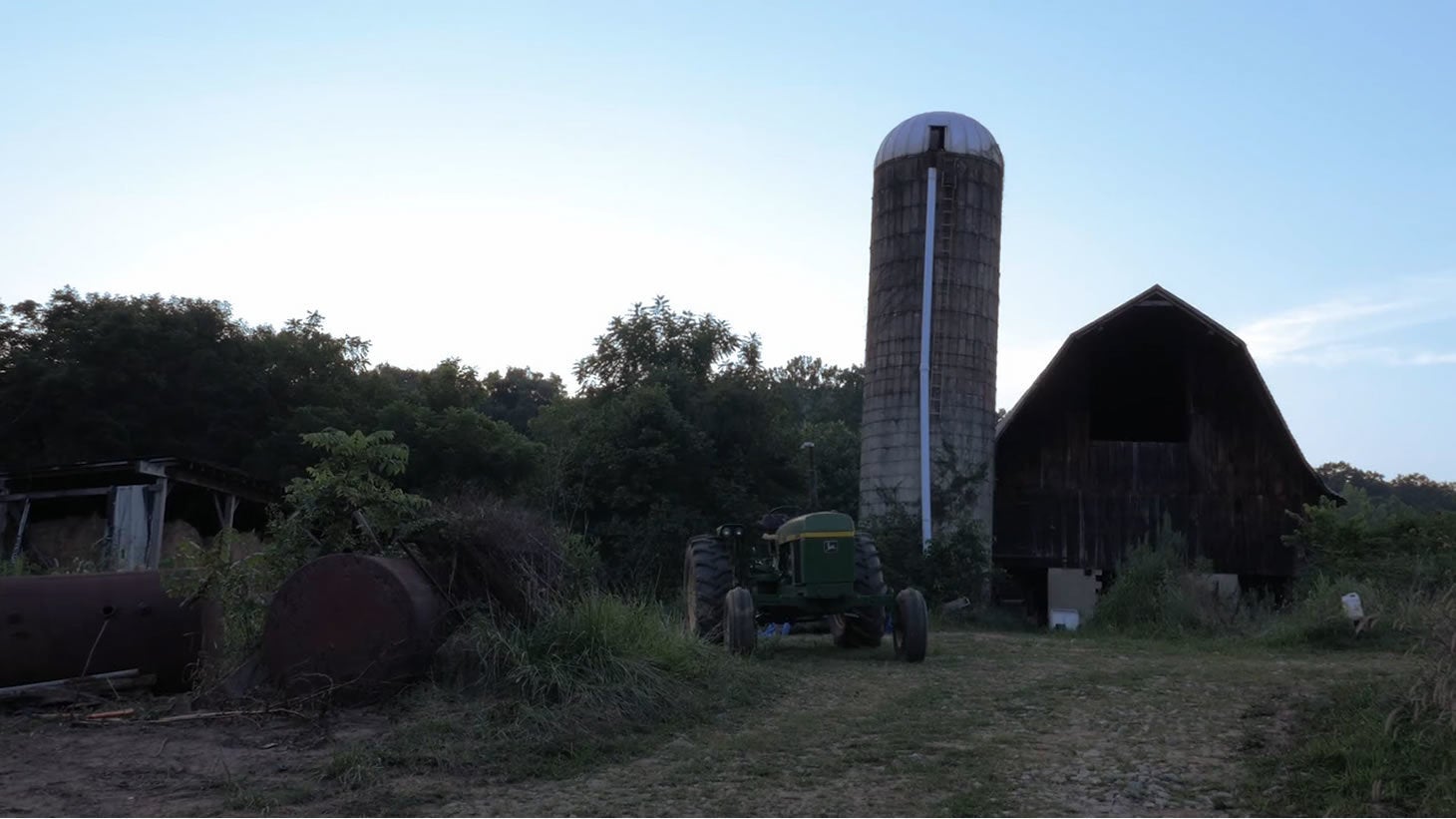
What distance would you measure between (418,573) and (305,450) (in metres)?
22.3

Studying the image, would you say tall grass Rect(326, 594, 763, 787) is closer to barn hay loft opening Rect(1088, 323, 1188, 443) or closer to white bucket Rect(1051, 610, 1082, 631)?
white bucket Rect(1051, 610, 1082, 631)

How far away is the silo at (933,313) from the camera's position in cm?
2188

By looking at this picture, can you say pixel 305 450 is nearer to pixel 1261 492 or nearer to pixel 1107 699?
pixel 1261 492

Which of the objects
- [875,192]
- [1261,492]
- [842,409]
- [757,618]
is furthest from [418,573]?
[842,409]

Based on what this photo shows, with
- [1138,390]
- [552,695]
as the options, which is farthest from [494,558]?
[1138,390]

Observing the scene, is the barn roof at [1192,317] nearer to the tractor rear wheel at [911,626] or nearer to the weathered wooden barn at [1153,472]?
the weathered wooden barn at [1153,472]

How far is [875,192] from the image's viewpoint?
75.5 feet

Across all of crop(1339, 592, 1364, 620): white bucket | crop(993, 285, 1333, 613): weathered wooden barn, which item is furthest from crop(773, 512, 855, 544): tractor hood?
crop(993, 285, 1333, 613): weathered wooden barn

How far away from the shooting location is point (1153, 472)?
22812mm

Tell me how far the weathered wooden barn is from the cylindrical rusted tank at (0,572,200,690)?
1673cm

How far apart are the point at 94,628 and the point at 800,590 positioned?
20.5ft

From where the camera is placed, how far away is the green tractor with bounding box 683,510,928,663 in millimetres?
11523

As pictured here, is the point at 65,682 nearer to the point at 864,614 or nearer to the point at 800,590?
the point at 800,590

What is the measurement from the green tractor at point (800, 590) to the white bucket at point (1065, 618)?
8747mm
